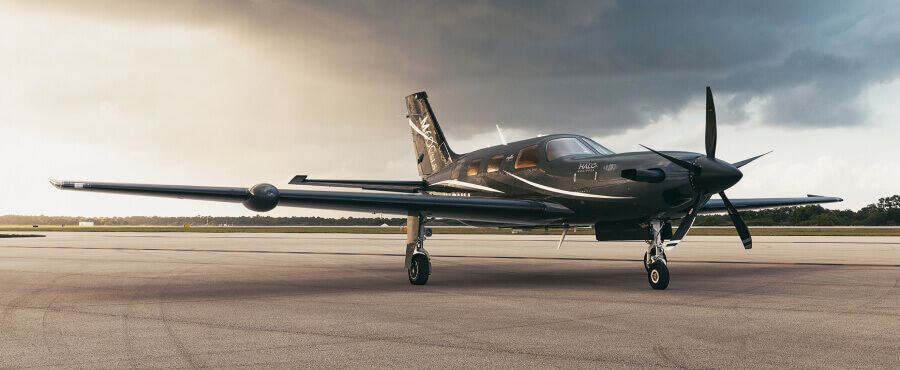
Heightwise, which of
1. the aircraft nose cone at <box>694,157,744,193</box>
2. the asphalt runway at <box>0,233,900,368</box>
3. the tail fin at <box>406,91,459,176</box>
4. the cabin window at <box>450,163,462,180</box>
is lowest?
the asphalt runway at <box>0,233,900,368</box>

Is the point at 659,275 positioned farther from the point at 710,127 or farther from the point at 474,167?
the point at 474,167

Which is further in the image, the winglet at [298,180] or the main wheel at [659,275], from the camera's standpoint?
the winglet at [298,180]

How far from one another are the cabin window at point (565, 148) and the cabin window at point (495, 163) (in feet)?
5.07

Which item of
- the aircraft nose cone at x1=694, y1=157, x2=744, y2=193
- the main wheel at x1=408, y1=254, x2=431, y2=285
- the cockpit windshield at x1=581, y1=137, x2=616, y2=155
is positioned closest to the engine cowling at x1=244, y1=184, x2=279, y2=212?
the main wheel at x1=408, y1=254, x2=431, y2=285

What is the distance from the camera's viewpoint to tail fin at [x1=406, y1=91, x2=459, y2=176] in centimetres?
1906

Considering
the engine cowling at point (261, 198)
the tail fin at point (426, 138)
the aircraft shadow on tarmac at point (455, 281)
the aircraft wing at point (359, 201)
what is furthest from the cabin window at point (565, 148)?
the engine cowling at point (261, 198)

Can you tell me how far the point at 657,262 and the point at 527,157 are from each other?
3.82 m

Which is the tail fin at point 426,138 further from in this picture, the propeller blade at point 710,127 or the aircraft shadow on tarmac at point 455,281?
the propeller blade at point 710,127

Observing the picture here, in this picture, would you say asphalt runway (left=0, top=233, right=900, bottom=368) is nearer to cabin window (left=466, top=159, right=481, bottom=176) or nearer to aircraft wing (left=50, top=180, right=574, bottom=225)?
aircraft wing (left=50, top=180, right=574, bottom=225)

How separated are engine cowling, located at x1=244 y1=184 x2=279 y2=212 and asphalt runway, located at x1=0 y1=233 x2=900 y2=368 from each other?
1.53m

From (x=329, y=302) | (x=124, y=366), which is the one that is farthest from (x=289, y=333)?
(x=329, y=302)

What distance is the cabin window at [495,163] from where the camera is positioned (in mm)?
14333

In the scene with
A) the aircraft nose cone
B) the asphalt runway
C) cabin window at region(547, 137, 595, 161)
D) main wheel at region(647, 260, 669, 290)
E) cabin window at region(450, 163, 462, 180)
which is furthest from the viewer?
cabin window at region(450, 163, 462, 180)

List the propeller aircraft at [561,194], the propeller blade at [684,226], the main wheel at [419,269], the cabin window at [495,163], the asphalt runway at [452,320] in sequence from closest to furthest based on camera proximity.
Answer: the asphalt runway at [452,320], the propeller aircraft at [561,194], the propeller blade at [684,226], the main wheel at [419,269], the cabin window at [495,163]
